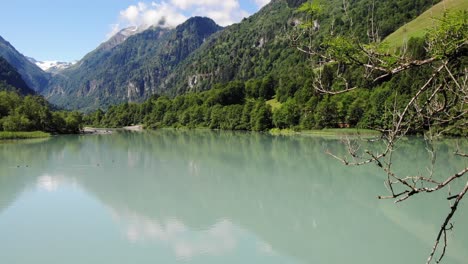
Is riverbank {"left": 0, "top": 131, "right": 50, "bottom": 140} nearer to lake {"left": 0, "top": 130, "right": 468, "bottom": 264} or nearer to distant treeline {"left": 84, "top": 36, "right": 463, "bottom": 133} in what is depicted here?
lake {"left": 0, "top": 130, "right": 468, "bottom": 264}

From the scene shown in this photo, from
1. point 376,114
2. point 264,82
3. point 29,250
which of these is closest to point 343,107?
point 376,114

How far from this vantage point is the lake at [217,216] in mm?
18766

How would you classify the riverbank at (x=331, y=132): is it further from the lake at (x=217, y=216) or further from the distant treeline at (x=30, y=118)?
the distant treeline at (x=30, y=118)

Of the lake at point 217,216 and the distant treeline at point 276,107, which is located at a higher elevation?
the distant treeline at point 276,107

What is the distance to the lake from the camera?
18.8 m

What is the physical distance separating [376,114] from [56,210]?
232 ft

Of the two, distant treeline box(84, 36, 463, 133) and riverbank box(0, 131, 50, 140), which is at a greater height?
distant treeline box(84, 36, 463, 133)

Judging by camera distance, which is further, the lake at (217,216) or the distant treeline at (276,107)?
the distant treeline at (276,107)

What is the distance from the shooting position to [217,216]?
2512 centimetres

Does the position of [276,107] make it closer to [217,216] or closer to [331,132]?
[331,132]

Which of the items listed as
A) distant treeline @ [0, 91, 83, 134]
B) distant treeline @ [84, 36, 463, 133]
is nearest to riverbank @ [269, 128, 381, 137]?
distant treeline @ [84, 36, 463, 133]

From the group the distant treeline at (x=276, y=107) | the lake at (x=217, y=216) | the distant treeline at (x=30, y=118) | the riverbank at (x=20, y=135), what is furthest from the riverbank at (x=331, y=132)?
the distant treeline at (x=30, y=118)

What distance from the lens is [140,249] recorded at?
19.4 m

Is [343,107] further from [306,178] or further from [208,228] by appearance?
[208,228]
